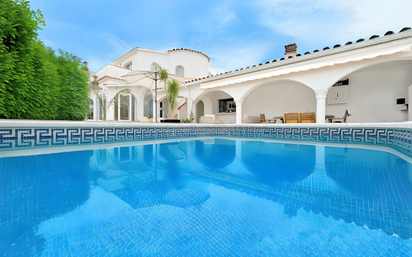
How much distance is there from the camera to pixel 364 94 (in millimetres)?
8961

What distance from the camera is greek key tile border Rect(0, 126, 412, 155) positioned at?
3654mm

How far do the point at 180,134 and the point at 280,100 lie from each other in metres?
7.44

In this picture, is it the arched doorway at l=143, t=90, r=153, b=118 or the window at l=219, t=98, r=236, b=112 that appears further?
the arched doorway at l=143, t=90, r=153, b=118

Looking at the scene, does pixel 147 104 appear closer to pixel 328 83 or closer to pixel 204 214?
pixel 328 83

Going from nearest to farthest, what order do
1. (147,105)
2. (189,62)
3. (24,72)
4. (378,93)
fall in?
(24,72), (378,93), (147,105), (189,62)

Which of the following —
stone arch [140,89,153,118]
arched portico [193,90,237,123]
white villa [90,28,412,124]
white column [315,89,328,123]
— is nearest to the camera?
white villa [90,28,412,124]

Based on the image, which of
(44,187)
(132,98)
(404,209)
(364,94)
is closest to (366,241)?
(404,209)

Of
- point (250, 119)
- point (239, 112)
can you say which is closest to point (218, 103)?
point (239, 112)

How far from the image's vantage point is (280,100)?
38.0 ft

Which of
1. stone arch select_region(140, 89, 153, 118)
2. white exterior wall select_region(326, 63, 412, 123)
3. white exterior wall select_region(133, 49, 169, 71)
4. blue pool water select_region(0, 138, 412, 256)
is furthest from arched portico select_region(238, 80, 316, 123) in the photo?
white exterior wall select_region(133, 49, 169, 71)

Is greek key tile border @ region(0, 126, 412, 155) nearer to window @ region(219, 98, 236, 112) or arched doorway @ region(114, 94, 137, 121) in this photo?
window @ region(219, 98, 236, 112)

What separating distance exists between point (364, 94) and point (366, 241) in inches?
429

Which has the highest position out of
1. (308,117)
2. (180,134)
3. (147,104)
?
(147,104)

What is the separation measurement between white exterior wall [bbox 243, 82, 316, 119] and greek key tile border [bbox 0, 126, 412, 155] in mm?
4966
